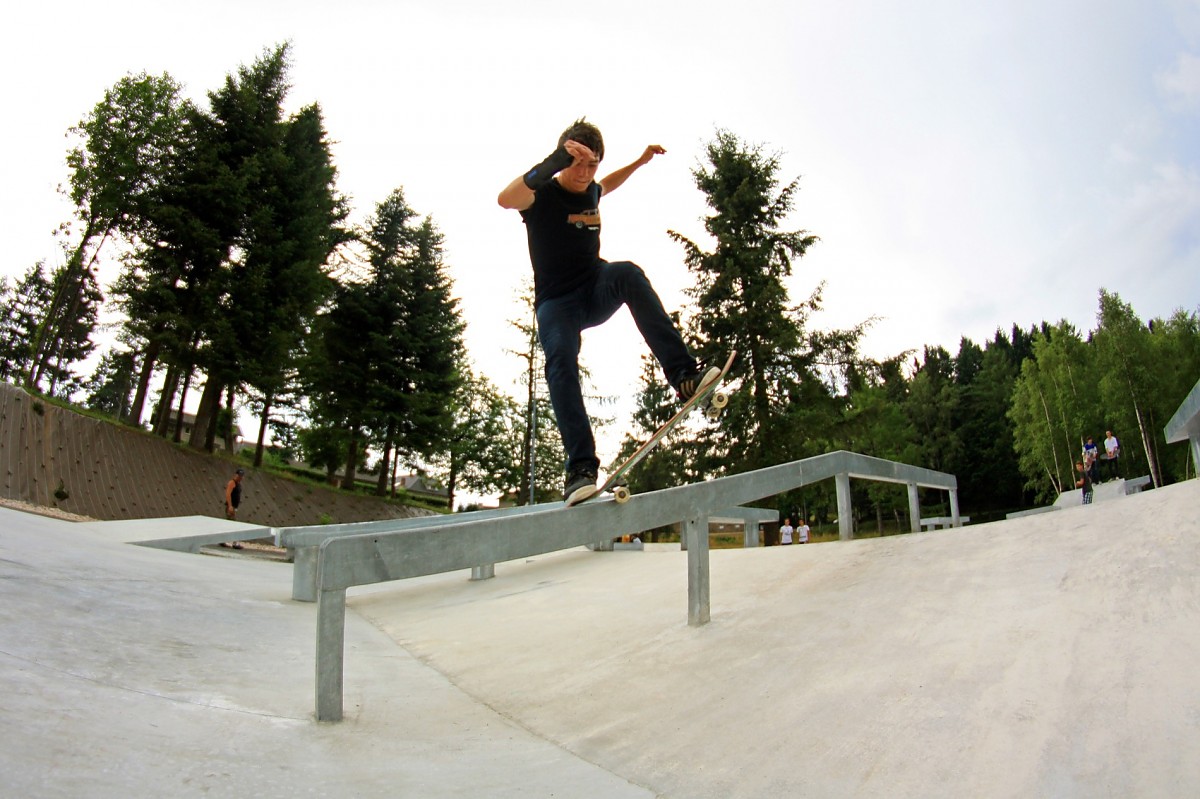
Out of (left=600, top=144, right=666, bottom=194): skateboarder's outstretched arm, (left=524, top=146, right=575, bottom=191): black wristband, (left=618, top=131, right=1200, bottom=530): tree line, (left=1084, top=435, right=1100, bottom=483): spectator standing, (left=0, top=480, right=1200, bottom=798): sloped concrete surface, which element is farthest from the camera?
(left=618, top=131, right=1200, bottom=530): tree line

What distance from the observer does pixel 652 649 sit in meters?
3.40

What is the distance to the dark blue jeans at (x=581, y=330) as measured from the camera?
12.4 ft

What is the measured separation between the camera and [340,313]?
1155 inches

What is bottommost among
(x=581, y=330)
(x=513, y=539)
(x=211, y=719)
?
(x=211, y=719)

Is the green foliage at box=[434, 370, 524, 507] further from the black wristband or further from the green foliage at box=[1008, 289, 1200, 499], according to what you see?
the black wristband

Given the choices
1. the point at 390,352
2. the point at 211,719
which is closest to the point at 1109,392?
the point at 390,352

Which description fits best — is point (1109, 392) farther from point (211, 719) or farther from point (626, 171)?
point (211, 719)

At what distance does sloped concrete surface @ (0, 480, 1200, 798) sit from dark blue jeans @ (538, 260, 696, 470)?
4.03 feet

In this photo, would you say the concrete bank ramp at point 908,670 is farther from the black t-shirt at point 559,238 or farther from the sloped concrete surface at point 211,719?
the black t-shirt at point 559,238

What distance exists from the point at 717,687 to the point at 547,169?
2731 mm

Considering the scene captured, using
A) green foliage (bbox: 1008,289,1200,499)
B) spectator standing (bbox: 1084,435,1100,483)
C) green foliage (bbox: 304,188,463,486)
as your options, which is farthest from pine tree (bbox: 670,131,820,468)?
Answer: green foliage (bbox: 1008,289,1200,499)

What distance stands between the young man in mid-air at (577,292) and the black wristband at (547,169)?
1.5 inches

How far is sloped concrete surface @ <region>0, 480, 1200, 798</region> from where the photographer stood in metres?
1.89

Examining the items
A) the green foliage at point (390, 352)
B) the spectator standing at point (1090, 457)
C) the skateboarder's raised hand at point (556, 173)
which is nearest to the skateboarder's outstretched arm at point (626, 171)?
the skateboarder's raised hand at point (556, 173)
